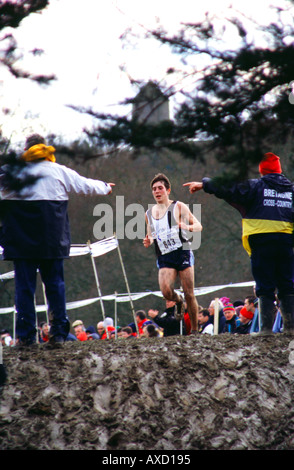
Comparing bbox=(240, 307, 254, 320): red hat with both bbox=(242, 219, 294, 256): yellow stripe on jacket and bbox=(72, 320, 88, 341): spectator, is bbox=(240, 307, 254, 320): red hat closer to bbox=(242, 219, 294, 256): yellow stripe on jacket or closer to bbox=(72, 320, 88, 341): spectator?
bbox=(242, 219, 294, 256): yellow stripe on jacket

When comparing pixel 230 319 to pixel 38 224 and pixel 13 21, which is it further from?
pixel 13 21

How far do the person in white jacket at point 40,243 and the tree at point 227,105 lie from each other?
1.83 m

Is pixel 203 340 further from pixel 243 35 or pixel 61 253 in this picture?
pixel 243 35

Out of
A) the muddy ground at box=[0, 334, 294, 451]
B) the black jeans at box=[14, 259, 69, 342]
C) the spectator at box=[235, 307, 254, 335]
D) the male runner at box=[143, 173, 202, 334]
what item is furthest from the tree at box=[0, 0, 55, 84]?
the spectator at box=[235, 307, 254, 335]

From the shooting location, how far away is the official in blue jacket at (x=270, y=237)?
6551mm

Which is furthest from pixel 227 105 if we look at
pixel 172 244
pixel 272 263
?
pixel 172 244

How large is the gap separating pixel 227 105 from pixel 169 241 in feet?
12.0

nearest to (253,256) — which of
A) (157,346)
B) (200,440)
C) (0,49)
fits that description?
(157,346)

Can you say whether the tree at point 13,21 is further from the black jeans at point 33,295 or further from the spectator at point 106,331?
the spectator at point 106,331

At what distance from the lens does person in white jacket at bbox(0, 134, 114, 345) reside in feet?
19.3

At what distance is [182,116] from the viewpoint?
167 inches

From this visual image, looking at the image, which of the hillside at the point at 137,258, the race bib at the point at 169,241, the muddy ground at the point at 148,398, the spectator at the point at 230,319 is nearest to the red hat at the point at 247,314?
the spectator at the point at 230,319

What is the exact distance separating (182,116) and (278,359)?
267 cm

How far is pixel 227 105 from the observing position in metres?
4.28
